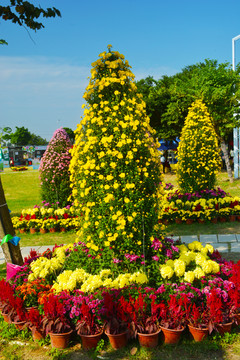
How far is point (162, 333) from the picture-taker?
9.85ft

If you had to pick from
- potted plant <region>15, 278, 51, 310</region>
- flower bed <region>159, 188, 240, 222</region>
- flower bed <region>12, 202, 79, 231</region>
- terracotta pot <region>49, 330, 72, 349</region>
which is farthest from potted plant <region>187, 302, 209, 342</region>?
flower bed <region>12, 202, 79, 231</region>

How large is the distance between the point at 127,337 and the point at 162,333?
0.35 metres

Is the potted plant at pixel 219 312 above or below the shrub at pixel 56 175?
below

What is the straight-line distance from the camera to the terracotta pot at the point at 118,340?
2.91 metres

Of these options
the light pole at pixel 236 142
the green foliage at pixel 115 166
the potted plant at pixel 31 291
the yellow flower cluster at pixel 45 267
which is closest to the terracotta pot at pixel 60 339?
the potted plant at pixel 31 291

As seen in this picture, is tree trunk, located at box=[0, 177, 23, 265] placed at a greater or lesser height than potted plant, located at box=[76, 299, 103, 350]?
greater

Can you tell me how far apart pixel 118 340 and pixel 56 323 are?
0.64 metres

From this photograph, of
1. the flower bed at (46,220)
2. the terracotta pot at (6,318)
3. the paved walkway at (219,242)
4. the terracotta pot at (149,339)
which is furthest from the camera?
the flower bed at (46,220)

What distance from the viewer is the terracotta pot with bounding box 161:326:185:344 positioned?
2889mm

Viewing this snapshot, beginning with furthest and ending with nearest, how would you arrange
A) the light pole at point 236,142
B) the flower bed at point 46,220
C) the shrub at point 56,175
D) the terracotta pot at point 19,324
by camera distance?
the light pole at point 236,142 → the shrub at point 56,175 → the flower bed at point 46,220 → the terracotta pot at point 19,324

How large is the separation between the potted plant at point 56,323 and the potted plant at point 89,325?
0.42 ft

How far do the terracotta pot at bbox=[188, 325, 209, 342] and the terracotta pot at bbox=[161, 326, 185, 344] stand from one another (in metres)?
0.10

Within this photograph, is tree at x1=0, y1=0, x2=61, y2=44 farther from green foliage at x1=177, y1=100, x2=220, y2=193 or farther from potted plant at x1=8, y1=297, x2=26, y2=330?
green foliage at x1=177, y1=100, x2=220, y2=193

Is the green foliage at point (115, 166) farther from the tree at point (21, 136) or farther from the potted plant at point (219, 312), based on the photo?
the tree at point (21, 136)
